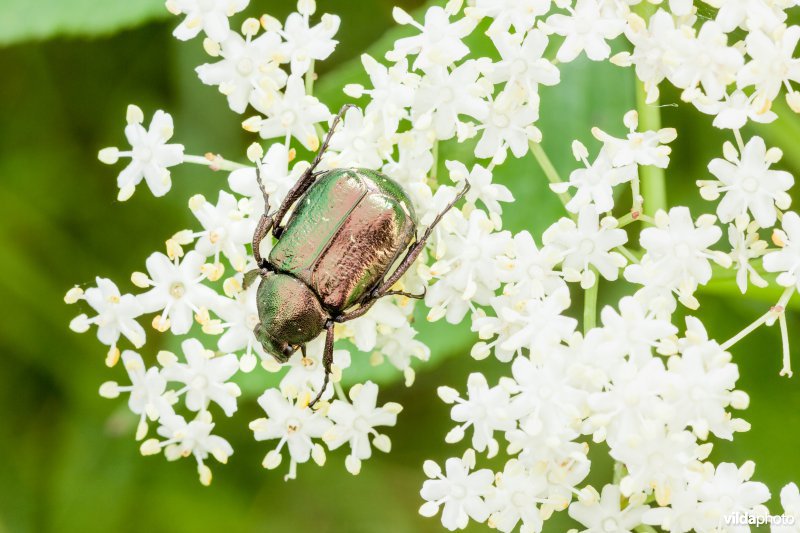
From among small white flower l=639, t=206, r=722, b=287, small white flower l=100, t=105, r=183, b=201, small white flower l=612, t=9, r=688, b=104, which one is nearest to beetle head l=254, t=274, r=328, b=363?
small white flower l=100, t=105, r=183, b=201

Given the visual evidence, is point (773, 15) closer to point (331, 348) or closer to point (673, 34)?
point (673, 34)

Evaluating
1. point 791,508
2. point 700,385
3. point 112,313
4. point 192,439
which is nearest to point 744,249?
point 700,385

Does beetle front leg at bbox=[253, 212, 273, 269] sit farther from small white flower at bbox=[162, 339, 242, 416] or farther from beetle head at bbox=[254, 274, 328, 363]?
small white flower at bbox=[162, 339, 242, 416]

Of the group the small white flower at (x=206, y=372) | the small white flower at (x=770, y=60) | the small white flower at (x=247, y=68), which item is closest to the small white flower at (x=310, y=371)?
the small white flower at (x=206, y=372)

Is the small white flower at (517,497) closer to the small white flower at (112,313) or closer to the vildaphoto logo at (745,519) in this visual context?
the vildaphoto logo at (745,519)

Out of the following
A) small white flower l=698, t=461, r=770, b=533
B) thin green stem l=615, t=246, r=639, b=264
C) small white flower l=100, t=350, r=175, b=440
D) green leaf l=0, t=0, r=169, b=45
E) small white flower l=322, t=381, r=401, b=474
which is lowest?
small white flower l=698, t=461, r=770, b=533

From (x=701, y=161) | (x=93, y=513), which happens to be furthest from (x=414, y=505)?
(x=701, y=161)
